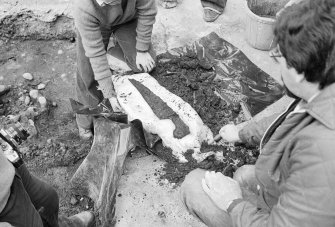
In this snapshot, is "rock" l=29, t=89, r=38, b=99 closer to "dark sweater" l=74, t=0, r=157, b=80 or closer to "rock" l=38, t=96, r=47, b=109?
"rock" l=38, t=96, r=47, b=109

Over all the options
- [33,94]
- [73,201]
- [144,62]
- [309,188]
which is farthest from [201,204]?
[33,94]

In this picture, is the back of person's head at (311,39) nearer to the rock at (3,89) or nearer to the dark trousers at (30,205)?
the dark trousers at (30,205)

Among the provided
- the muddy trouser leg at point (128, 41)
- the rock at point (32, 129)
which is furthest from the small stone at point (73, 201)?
the muddy trouser leg at point (128, 41)

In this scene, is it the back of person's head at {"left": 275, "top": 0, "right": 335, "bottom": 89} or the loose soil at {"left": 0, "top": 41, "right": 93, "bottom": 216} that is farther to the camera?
the loose soil at {"left": 0, "top": 41, "right": 93, "bottom": 216}

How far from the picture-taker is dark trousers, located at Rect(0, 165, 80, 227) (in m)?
1.75

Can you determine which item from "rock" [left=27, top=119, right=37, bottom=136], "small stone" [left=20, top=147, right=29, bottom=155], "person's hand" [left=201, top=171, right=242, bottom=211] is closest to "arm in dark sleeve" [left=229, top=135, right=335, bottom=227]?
"person's hand" [left=201, top=171, right=242, bottom=211]

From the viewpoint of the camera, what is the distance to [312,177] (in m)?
1.32

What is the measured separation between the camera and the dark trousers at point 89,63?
298cm

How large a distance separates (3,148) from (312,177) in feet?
4.91

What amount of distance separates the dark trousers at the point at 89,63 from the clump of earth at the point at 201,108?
258 mm

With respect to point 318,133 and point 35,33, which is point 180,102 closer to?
point 318,133

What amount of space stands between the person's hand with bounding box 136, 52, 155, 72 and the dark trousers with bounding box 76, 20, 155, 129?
0.07 meters

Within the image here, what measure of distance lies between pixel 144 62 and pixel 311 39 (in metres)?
1.88

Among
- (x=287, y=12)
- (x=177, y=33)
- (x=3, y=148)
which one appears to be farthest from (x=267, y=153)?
(x=177, y=33)
